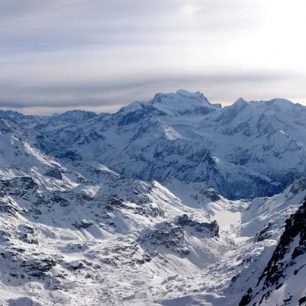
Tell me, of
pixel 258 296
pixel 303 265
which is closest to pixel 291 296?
pixel 303 265

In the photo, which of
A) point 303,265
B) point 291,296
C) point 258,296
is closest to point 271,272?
point 258,296

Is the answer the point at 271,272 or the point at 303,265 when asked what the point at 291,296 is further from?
the point at 271,272

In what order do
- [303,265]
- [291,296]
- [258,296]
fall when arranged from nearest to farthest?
[291,296] < [303,265] < [258,296]

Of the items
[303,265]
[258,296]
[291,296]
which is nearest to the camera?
[291,296]

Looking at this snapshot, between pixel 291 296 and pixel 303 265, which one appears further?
pixel 303 265

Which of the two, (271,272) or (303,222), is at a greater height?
(303,222)

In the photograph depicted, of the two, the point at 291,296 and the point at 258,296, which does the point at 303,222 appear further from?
the point at 291,296

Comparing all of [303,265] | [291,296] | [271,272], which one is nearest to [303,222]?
[271,272]
